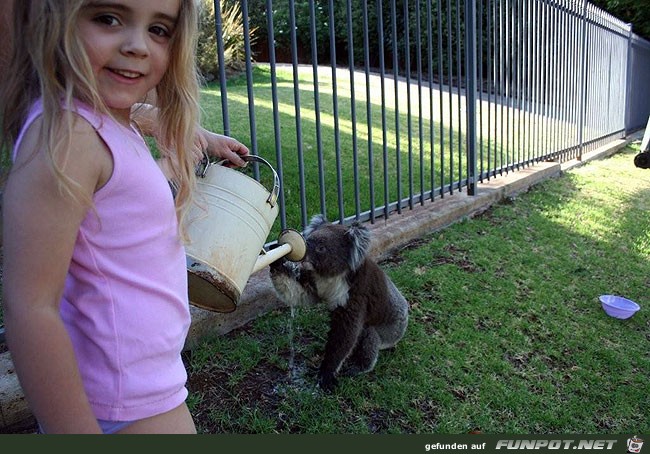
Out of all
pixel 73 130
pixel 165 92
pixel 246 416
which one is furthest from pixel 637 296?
pixel 73 130

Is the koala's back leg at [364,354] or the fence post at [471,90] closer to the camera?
the koala's back leg at [364,354]

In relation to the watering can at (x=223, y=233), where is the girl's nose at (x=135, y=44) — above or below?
above

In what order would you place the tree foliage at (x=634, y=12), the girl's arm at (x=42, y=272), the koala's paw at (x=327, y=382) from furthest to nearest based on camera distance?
the tree foliage at (x=634, y=12) → the koala's paw at (x=327, y=382) → the girl's arm at (x=42, y=272)

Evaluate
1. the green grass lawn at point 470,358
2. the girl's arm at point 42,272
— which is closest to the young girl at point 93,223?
the girl's arm at point 42,272

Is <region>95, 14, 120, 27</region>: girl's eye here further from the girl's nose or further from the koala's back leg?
the koala's back leg

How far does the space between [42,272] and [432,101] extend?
4984 mm

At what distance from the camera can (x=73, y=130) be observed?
116 cm

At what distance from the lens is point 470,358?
11.5ft

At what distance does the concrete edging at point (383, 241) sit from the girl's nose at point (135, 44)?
1806mm

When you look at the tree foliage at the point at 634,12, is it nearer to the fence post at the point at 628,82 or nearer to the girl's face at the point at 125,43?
the fence post at the point at 628,82

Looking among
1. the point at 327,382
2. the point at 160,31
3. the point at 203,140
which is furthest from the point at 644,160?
the point at 160,31

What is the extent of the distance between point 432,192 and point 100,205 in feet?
16.6

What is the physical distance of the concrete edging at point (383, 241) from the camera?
249 centimetres

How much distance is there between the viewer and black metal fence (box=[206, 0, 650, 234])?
15.4 ft
